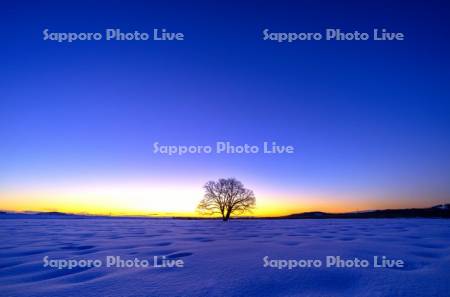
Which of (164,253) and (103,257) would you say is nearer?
(103,257)

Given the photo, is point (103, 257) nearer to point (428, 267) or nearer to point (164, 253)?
point (164, 253)

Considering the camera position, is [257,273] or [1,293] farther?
[257,273]

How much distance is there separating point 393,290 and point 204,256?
2136mm

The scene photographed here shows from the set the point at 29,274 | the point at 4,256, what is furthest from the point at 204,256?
the point at 4,256

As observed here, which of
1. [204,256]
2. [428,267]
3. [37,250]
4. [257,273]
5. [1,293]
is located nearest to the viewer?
[1,293]

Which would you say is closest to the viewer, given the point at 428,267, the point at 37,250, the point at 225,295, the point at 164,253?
the point at 225,295

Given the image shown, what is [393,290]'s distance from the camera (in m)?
2.18

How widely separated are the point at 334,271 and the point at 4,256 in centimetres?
419

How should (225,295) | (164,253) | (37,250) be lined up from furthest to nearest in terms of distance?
(37,250) → (164,253) → (225,295)

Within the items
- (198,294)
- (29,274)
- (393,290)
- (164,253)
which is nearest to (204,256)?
(164,253)

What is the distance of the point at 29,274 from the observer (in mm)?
2832

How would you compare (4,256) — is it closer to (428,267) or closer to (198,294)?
(198,294)

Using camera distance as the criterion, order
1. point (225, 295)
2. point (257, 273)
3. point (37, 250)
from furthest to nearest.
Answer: point (37, 250), point (257, 273), point (225, 295)

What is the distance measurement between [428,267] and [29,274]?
4.05m
